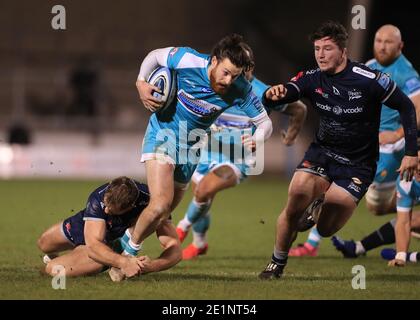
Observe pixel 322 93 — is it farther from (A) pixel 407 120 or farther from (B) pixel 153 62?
(B) pixel 153 62

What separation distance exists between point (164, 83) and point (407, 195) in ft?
9.64

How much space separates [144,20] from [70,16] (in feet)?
6.67

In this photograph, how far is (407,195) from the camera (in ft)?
28.2

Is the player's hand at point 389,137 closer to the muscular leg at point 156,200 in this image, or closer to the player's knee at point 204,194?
the player's knee at point 204,194

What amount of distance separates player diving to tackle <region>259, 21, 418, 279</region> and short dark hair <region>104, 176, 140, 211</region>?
4.35 feet

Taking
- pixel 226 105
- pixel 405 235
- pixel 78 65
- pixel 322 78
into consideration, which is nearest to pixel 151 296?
pixel 226 105

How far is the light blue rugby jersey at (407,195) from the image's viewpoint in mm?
8602

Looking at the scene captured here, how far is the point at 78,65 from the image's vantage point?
22.8 meters

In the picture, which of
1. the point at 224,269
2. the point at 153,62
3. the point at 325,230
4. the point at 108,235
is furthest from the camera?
the point at 224,269

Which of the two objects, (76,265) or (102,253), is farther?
(76,265)

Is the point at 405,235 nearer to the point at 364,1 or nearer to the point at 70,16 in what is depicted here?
the point at 364,1

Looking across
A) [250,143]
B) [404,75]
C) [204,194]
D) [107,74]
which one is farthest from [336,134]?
[107,74]

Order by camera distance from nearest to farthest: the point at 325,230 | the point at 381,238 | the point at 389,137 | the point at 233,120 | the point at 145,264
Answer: the point at 145,264 < the point at 325,230 < the point at 389,137 < the point at 381,238 < the point at 233,120

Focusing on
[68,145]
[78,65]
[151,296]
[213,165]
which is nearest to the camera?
[151,296]
